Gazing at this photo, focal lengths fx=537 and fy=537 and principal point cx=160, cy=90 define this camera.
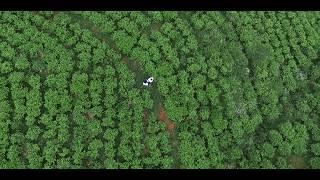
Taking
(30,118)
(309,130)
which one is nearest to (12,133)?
(30,118)

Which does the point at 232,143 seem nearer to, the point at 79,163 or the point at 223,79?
the point at 223,79

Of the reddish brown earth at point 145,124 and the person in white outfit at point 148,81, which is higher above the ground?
the person in white outfit at point 148,81

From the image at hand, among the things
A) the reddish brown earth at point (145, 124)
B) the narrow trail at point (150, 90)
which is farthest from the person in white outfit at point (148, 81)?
the reddish brown earth at point (145, 124)

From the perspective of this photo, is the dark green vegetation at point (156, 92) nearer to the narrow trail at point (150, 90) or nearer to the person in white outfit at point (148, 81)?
the narrow trail at point (150, 90)

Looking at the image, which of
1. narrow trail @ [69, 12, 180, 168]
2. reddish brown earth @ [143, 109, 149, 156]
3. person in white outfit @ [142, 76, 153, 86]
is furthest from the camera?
person in white outfit @ [142, 76, 153, 86]

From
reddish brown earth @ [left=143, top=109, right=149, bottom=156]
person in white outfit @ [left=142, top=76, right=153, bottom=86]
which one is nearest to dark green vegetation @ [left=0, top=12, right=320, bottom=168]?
reddish brown earth @ [left=143, top=109, right=149, bottom=156]

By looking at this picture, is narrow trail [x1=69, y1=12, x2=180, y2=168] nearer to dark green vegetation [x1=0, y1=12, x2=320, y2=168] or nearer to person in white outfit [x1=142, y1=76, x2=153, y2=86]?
dark green vegetation [x1=0, y1=12, x2=320, y2=168]

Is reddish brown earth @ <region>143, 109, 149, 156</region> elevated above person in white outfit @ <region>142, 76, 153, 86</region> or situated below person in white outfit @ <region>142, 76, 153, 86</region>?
below

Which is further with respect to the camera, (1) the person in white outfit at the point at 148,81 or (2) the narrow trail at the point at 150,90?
(1) the person in white outfit at the point at 148,81

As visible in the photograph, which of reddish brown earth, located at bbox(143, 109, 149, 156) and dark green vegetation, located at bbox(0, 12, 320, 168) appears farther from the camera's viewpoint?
reddish brown earth, located at bbox(143, 109, 149, 156)
